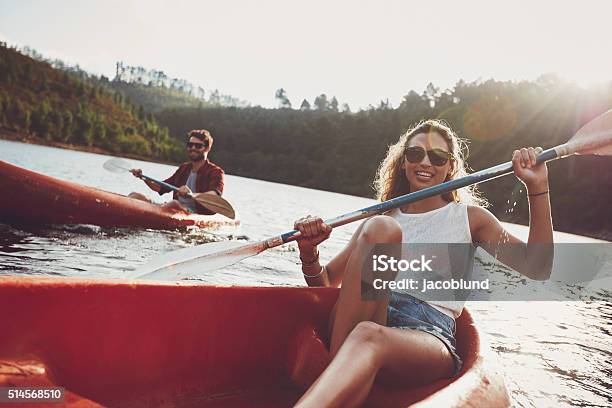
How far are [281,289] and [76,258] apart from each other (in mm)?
3267

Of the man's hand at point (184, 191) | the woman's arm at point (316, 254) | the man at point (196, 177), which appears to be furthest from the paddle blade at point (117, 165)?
the woman's arm at point (316, 254)

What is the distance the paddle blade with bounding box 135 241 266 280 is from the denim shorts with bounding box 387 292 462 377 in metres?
0.91

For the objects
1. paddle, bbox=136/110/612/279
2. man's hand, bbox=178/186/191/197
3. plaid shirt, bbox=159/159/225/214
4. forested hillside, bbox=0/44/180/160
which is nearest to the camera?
paddle, bbox=136/110/612/279

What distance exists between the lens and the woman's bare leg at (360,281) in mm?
1775

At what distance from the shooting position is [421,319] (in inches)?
74.7

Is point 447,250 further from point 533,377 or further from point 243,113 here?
point 243,113

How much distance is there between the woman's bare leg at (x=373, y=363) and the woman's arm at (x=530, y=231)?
0.46m

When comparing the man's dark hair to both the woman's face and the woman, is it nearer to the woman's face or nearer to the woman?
the woman

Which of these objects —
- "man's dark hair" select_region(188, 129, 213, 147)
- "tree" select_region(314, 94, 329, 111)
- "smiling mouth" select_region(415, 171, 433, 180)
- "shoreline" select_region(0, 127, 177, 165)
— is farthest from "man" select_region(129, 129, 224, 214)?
"tree" select_region(314, 94, 329, 111)

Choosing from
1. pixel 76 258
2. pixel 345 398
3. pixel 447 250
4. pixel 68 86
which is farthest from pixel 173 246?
pixel 68 86

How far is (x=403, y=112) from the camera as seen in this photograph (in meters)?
65.4

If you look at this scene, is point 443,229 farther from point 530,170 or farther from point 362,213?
point 362,213

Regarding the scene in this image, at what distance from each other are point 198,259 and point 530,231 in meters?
1.64

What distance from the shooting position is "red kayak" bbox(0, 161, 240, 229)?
17.5 ft
